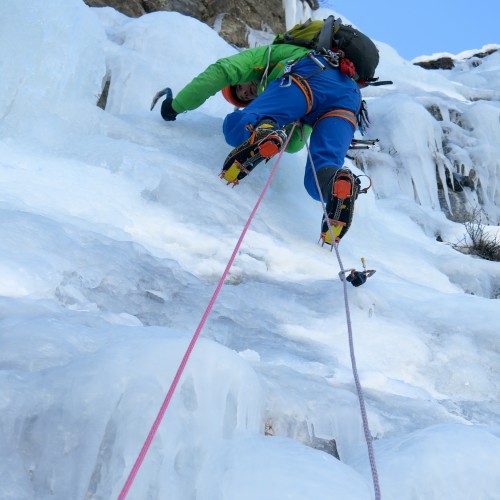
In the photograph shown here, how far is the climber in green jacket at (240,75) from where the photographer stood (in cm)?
280

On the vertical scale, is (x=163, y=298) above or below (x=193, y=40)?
below

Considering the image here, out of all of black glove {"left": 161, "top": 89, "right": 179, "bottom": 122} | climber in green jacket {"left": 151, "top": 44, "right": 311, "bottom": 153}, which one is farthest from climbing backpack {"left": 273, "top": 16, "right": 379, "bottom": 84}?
black glove {"left": 161, "top": 89, "right": 179, "bottom": 122}

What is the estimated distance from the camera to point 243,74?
2.85 m

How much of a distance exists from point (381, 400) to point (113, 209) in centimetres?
112

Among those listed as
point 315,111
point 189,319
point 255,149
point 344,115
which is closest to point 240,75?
point 315,111

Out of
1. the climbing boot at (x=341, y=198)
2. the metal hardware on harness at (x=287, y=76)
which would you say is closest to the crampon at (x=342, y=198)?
the climbing boot at (x=341, y=198)

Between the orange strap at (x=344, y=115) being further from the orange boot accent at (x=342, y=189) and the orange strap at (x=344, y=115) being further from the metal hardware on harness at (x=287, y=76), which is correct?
the orange boot accent at (x=342, y=189)

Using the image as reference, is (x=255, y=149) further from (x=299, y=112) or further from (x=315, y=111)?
(x=315, y=111)

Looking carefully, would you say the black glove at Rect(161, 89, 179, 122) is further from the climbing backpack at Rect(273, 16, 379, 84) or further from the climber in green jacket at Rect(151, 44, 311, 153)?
the climbing backpack at Rect(273, 16, 379, 84)

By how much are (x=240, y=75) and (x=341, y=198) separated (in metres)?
1.02

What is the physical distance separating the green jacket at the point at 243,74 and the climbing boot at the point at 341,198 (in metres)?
0.60

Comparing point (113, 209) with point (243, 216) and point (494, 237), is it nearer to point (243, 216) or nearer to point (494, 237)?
point (243, 216)

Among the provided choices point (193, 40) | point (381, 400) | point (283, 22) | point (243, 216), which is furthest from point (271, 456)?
point (283, 22)

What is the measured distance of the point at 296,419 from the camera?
3.14 ft
